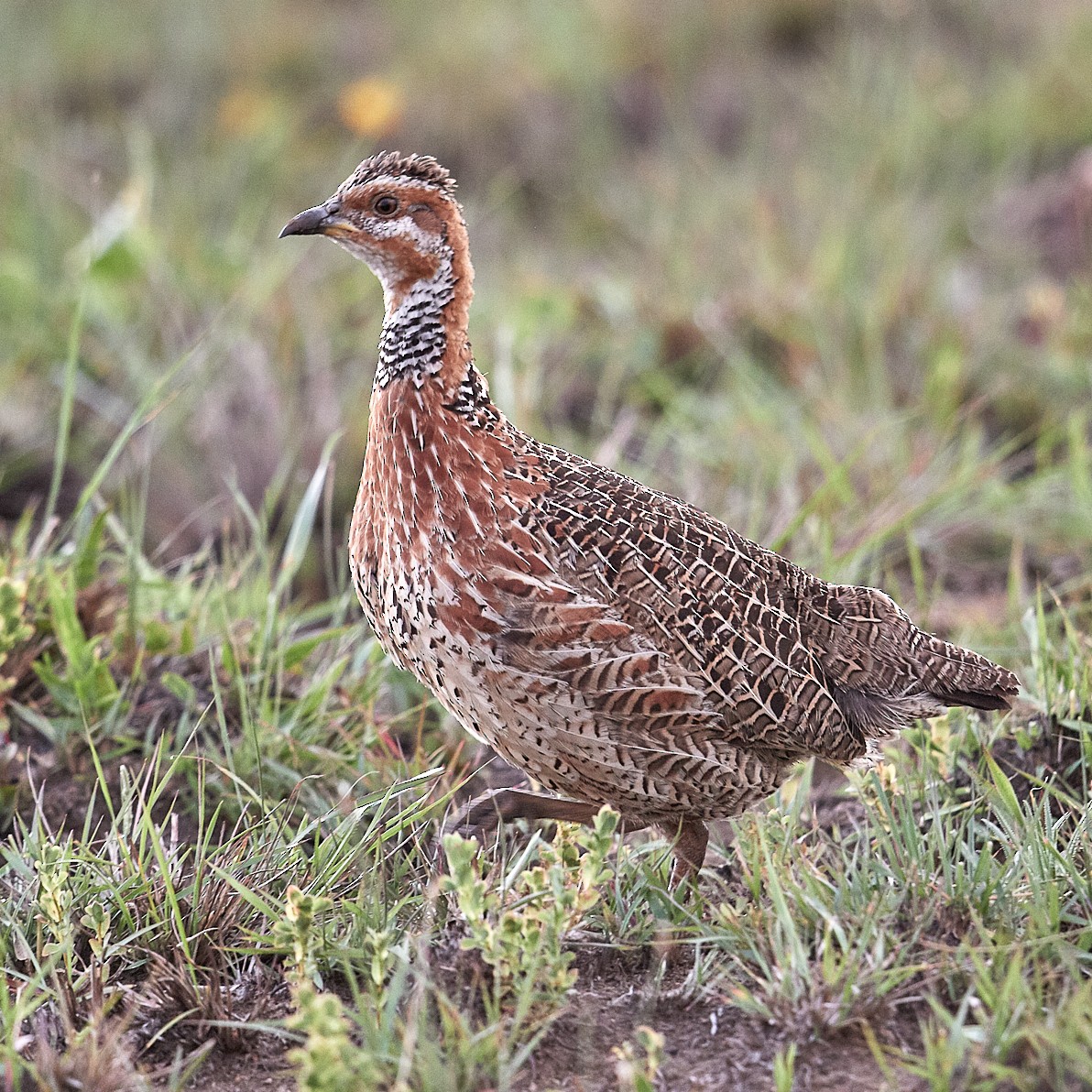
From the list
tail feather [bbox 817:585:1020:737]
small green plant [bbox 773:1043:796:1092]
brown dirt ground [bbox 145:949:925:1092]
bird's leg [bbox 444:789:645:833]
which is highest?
tail feather [bbox 817:585:1020:737]

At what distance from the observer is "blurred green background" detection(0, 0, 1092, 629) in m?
5.05

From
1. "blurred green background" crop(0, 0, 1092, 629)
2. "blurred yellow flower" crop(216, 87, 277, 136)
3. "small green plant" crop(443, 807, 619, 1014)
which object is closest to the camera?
"small green plant" crop(443, 807, 619, 1014)

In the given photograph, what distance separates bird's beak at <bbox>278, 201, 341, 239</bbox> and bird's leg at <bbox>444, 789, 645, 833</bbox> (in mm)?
1269

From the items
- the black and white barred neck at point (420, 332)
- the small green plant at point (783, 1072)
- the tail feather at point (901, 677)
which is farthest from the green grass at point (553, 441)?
the black and white barred neck at point (420, 332)

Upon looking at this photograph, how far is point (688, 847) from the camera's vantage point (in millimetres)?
3186

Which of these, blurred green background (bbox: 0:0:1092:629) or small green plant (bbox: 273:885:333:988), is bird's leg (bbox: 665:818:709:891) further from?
blurred green background (bbox: 0:0:1092:629)

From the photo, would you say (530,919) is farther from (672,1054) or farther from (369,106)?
(369,106)

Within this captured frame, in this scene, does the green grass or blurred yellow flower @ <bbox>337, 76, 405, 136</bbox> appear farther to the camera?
blurred yellow flower @ <bbox>337, 76, 405, 136</bbox>

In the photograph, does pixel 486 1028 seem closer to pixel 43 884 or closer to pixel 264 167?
pixel 43 884

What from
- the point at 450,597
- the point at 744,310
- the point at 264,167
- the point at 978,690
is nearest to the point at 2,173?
the point at 264,167

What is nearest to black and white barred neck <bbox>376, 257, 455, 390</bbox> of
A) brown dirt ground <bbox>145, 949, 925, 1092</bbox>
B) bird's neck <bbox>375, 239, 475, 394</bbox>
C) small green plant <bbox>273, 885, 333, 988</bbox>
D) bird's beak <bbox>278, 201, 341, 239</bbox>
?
bird's neck <bbox>375, 239, 475, 394</bbox>

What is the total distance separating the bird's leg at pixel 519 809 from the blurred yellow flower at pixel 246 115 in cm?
520

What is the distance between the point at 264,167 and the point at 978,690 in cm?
523

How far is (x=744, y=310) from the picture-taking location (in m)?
6.15
